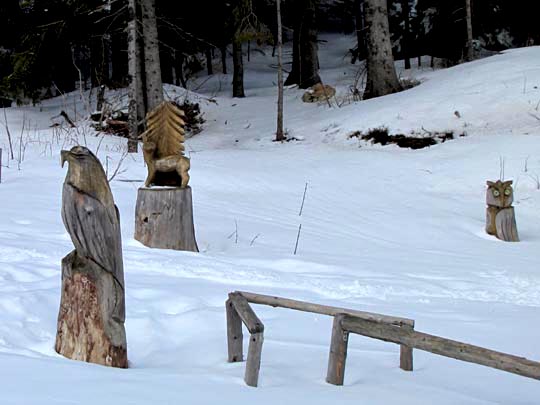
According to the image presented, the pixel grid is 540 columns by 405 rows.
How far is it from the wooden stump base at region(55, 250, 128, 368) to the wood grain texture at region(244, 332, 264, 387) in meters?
0.74

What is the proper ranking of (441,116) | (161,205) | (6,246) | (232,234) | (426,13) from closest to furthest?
1. (6,246)
2. (161,205)
3. (232,234)
4. (441,116)
5. (426,13)

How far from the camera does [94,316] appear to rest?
134 inches

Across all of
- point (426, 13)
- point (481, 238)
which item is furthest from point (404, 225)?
point (426, 13)

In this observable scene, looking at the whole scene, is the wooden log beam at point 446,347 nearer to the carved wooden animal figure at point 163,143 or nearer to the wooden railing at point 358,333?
the wooden railing at point 358,333

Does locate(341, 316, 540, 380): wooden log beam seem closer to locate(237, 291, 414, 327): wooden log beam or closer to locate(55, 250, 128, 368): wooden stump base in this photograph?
locate(237, 291, 414, 327): wooden log beam

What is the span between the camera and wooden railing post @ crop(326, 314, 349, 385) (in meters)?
3.11

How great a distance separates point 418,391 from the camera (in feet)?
10.5

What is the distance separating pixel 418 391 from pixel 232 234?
4180 mm

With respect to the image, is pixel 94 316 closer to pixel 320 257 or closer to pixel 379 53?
pixel 320 257

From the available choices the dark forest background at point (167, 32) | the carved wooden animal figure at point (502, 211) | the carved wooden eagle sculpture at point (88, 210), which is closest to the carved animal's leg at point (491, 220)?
the carved wooden animal figure at point (502, 211)

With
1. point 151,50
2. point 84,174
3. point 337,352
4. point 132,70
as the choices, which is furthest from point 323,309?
point 151,50

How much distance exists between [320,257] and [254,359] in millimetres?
3546

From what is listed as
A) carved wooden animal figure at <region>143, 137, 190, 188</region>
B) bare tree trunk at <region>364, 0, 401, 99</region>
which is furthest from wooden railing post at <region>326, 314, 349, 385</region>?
bare tree trunk at <region>364, 0, 401, 99</region>

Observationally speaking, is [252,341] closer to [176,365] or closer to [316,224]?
[176,365]
